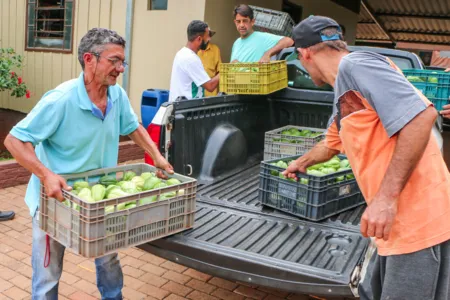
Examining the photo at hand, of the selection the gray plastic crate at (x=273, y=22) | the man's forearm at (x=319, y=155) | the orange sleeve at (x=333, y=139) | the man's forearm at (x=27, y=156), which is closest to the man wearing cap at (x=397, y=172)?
the orange sleeve at (x=333, y=139)

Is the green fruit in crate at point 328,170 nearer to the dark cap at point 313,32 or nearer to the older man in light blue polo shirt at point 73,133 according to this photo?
the older man in light blue polo shirt at point 73,133

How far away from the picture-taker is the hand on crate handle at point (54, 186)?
2714 millimetres

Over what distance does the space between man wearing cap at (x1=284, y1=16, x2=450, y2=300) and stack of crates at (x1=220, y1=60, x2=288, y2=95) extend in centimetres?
244

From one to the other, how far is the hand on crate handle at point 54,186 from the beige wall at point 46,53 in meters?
7.12

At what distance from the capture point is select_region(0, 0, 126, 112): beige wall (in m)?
9.49

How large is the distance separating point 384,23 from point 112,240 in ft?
66.8

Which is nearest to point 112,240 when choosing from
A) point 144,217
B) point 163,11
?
point 144,217

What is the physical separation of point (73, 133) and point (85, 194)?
0.42 metres

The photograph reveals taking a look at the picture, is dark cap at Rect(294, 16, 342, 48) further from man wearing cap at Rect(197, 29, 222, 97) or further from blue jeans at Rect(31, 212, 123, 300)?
man wearing cap at Rect(197, 29, 222, 97)

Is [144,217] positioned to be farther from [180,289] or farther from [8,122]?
[8,122]

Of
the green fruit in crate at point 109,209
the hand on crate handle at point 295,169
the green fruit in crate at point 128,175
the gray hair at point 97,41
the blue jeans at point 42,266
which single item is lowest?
the blue jeans at point 42,266

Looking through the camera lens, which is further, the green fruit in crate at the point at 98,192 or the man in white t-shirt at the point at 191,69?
the man in white t-shirt at the point at 191,69

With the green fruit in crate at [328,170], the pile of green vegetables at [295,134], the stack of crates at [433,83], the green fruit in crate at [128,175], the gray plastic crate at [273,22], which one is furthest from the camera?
the gray plastic crate at [273,22]

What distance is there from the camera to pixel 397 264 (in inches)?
86.0
